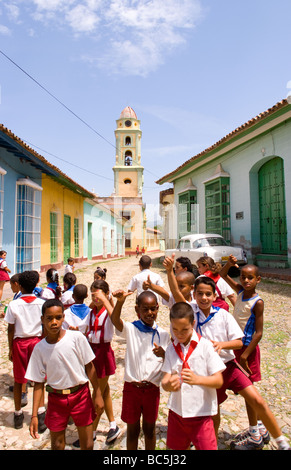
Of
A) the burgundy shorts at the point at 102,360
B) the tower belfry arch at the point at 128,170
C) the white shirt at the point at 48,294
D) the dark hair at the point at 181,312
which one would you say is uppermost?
the tower belfry arch at the point at 128,170

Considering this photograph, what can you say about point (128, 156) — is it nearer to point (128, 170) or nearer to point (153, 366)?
point (128, 170)

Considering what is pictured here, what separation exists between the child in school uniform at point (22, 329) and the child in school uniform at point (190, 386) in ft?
4.74

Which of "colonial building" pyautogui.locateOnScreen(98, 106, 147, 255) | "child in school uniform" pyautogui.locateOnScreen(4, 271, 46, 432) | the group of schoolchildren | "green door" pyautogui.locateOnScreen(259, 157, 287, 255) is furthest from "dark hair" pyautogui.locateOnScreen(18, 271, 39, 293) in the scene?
"colonial building" pyautogui.locateOnScreen(98, 106, 147, 255)

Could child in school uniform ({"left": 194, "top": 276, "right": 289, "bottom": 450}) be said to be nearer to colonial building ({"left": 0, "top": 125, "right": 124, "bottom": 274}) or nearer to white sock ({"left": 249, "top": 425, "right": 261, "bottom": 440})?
white sock ({"left": 249, "top": 425, "right": 261, "bottom": 440})

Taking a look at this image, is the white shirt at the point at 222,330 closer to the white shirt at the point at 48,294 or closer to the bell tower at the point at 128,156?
the white shirt at the point at 48,294

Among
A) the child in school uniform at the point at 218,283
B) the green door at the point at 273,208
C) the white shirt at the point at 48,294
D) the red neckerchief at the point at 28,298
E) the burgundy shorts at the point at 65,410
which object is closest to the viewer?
the burgundy shorts at the point at 65,410

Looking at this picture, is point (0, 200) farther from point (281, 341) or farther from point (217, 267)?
point (281, 341)

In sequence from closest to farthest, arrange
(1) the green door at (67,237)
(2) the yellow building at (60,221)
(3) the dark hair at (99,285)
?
(3) the dark hair at (99,285) < (2) the yellow building at (60,221) < (1) the green door at (67,237)

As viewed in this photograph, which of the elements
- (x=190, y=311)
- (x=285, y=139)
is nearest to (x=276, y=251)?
(x=285, y=139)

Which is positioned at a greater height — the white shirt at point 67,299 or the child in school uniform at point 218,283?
the child in school uniform at point 218,283

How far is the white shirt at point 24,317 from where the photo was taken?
8.87ft

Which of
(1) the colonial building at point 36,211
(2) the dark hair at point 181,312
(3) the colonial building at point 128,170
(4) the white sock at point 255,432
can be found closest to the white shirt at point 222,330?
(2) the dark hair at point 181,312

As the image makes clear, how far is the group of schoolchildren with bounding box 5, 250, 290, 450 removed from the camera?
1.72 metres

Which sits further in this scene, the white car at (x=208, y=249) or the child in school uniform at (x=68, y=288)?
the white car at (x=208, y=249)
